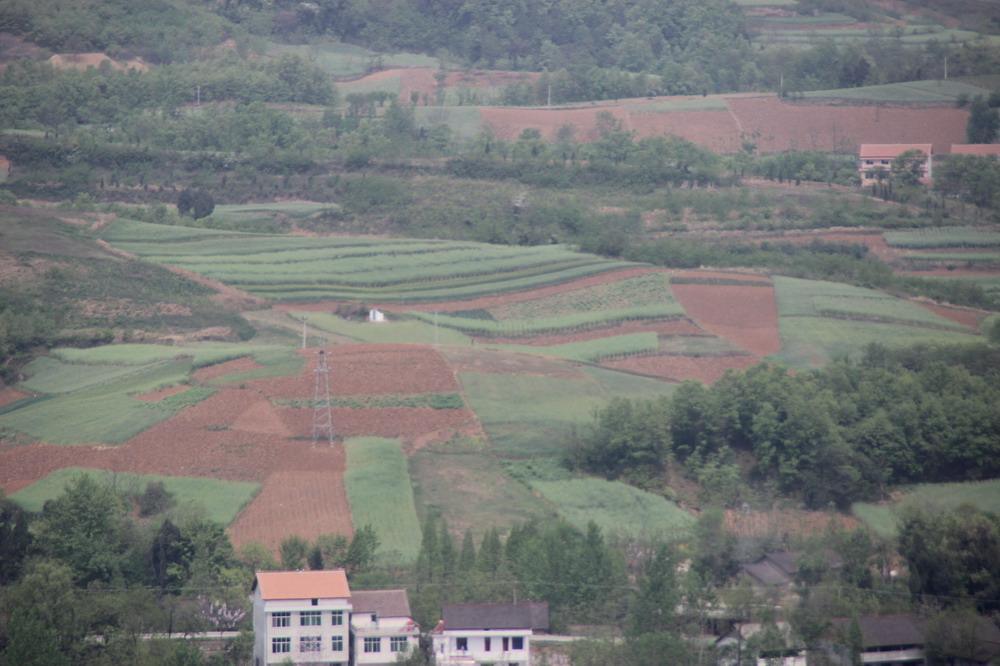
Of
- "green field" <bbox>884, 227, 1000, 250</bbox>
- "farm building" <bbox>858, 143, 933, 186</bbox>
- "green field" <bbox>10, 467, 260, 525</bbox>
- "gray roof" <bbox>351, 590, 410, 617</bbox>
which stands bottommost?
"green field" <bbox>10, 467, 260, 525</bbox>

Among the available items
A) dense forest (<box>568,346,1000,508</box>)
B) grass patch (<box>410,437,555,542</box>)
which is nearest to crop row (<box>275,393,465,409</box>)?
grass patch (<box>410,437,555,542</box>)

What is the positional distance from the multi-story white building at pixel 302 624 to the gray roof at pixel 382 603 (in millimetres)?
547

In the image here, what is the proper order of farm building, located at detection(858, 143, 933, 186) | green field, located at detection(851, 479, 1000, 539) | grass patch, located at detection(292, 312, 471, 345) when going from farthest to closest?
1. farm building, located at detection(858, 143, 933, 186)
2. grass patch, located at detection(292, 312, 471, 345)
3. green field, located at detection(851, 479, 1000, 539)

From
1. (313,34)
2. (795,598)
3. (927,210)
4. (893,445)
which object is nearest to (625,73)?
(313,34)

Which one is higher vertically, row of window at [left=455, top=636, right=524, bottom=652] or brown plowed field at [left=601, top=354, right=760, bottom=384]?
brown plowed field at [left=601, top=354, right=760, bottom=384]

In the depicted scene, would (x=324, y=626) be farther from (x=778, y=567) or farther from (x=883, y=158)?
(x=883, y=158)

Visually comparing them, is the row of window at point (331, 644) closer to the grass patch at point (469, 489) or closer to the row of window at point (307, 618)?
the row of window at point (307, 618)

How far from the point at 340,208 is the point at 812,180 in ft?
A: 101

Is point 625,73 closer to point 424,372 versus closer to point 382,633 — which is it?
point 424,372

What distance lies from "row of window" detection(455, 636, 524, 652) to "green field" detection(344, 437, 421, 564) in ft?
23.6

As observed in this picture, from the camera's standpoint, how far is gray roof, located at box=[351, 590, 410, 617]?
46.0m

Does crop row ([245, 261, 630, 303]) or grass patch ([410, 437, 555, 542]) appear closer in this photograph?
grass patch ([410, 437, 555, 542])

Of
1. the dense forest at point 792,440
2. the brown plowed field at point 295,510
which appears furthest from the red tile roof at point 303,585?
the dense forest at point 792,440

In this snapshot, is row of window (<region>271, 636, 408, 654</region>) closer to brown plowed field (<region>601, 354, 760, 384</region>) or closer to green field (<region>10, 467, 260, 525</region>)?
green field (<region>10, 467, 260, 525</region>)
